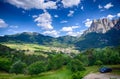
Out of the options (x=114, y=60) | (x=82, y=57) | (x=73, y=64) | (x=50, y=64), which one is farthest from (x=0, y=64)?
(x=114, y=60)

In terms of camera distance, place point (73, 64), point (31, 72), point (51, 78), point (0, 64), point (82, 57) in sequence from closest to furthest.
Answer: point (51, 78)
point (73, 64)
point (31, 72)
point (82, 57)
point (0, 64)

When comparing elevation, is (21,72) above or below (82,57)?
below

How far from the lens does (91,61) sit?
→ 11275cm

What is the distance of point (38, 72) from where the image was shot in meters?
99.3

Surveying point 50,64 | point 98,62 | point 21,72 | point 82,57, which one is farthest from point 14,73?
point 98,62

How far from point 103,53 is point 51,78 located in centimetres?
4826

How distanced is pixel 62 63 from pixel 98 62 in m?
25.0

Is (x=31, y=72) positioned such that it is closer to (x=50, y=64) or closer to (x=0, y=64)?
(x=50, y=64)

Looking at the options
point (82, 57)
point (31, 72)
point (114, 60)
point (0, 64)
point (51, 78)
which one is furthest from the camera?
point (0, 64)

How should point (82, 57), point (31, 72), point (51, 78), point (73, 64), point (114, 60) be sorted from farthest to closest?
point (82, 57) → point (114, 60) → point (31, 72) → point (73, 64) → point (51, 78)

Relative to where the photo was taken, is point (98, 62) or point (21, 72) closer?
point (98, 62)

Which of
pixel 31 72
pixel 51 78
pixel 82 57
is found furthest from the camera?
pixel 82 57

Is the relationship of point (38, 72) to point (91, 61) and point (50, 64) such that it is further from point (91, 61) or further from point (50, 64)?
point (91, 61)

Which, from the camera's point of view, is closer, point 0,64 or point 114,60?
point 114,60
